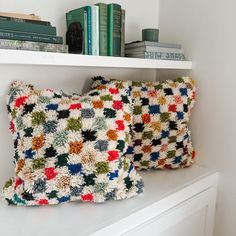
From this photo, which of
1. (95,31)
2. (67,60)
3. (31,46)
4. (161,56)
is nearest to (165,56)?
(161,56)

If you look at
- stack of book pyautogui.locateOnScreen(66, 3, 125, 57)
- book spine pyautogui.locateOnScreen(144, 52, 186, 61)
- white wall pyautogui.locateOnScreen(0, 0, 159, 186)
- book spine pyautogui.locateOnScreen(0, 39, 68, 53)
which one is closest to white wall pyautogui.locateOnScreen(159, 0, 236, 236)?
book spine pyautogui.locateOnScreen(144, 52, 186, 61)

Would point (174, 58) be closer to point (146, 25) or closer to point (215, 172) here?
point (146, 25)

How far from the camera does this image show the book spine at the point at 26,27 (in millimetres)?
768

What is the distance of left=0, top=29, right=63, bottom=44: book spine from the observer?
2.52 feet

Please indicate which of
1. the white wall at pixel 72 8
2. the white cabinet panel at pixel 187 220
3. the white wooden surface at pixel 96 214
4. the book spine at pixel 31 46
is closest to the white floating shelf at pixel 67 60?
the book spine at pixel 31 46

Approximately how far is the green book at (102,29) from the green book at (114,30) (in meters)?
0.02

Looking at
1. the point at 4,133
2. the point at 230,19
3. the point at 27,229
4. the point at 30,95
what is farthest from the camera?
the point at 230,19

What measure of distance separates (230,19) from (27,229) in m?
1.13

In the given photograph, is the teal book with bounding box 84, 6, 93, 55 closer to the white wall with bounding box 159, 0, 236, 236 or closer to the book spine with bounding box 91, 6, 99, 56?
the book spine with bounding box 91, 6, 99, 56

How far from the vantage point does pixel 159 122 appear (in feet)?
3.69

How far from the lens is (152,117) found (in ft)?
3.67

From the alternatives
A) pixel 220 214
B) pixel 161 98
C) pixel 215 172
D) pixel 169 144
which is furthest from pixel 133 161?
pixel 220 214

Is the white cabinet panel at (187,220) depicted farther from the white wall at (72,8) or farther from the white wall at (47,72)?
the white wall at (72,8)

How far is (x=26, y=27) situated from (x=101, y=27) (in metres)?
0.29
